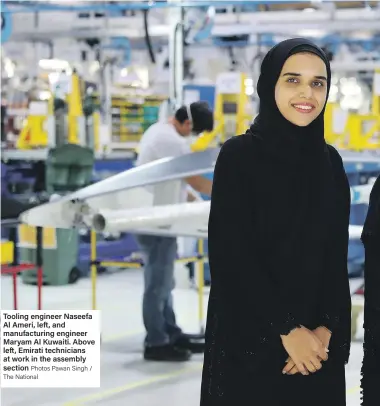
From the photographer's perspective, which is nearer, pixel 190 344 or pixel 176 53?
pixel 190 344

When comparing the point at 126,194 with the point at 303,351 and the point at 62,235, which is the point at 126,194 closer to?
the point at 303,351

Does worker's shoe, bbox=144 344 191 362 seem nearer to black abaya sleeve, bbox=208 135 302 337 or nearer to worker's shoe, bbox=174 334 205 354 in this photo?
worker's shoe, bbox=174 334 205 354

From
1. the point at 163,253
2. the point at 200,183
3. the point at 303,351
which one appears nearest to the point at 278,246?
Answer: the point at 303,351

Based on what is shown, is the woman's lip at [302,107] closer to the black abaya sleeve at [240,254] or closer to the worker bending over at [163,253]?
the black abaya sleeve at [240,254]

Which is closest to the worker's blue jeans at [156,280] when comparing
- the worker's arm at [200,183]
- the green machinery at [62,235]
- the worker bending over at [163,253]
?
the worker bending over at [163,253]

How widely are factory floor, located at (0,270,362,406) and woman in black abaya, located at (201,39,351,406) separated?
181cm

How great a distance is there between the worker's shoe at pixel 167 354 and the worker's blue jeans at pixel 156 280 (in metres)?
0.03

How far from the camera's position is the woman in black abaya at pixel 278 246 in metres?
2.04

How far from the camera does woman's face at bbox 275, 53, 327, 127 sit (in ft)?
6.75

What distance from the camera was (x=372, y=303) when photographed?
2.19 m

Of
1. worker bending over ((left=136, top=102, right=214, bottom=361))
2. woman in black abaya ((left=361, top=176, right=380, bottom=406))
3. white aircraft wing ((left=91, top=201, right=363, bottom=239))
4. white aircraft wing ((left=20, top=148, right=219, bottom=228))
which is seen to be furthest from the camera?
worker bending over ((left=136, top=102, right=214, bottom=361))

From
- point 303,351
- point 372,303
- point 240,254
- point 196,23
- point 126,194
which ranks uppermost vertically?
point 196,23

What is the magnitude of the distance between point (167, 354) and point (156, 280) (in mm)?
448

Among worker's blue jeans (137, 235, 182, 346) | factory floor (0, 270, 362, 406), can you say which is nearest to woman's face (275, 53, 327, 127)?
factory floor (0, 270, 362, 406)
